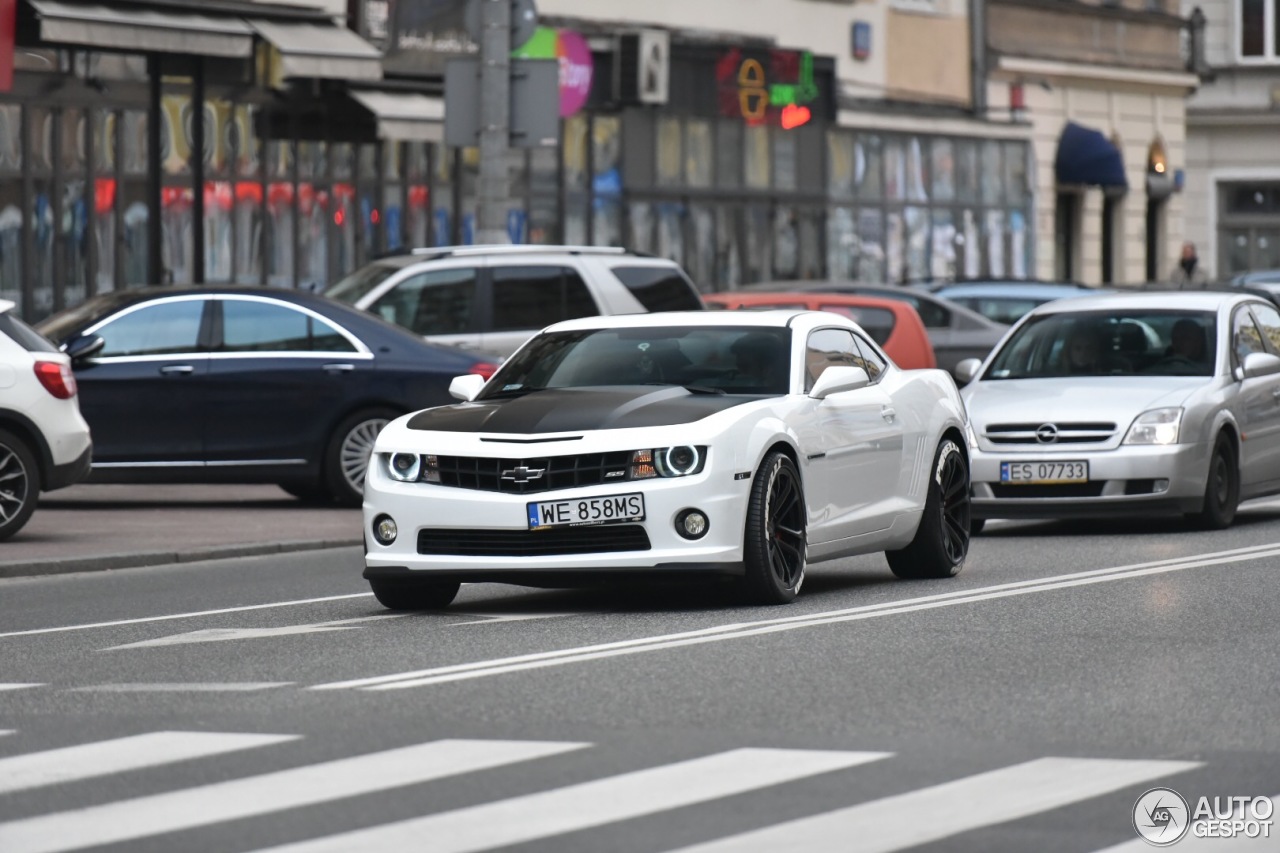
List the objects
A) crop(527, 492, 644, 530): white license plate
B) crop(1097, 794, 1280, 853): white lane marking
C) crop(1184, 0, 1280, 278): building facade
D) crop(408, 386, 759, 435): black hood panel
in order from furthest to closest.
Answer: crop(1184, 0, 1280, 278): building facade < crop(408, 386, 759, 435): black hood panel < crop(527, 492, 644, 530): white license plate < crop(1097, 794, 1280, 853): white lane marking

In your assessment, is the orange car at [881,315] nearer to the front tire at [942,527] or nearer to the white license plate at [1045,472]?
the white license plate at [1045,472]

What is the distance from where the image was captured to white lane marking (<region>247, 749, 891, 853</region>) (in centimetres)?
658

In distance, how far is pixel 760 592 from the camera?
12.0 metres

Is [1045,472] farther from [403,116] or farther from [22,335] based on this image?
[403,116]

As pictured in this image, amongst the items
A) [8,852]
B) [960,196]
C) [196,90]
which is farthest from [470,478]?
[960,196]

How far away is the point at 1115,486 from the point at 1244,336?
2140 mm

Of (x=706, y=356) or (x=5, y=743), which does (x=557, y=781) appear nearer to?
(x=5, y=743)

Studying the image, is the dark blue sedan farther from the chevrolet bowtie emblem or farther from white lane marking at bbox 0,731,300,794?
white lane marking at bbox 0,731,300,794

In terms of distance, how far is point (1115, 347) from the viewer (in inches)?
715

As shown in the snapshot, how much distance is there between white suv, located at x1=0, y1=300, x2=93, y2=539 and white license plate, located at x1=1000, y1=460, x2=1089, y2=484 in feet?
18.3

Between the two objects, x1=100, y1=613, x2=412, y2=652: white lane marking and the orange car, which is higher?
the orange car

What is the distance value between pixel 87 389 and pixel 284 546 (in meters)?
3.32

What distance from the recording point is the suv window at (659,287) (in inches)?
883

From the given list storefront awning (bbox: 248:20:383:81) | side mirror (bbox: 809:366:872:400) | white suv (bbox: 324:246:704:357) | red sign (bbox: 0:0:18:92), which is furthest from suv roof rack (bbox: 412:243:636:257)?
side mirror (bbox: 809:366:872:400)
